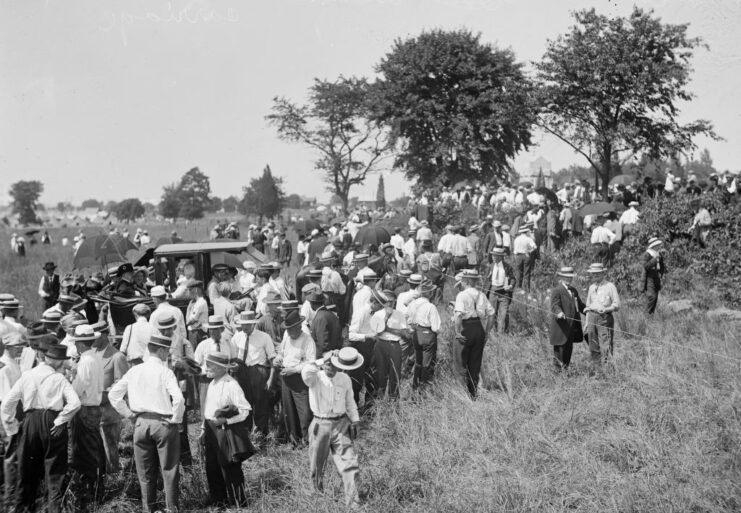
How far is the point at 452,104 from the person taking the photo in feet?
103

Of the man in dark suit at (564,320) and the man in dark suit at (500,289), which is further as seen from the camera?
the man in dark suit at (500,289)

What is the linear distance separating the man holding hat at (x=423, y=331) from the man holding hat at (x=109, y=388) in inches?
160

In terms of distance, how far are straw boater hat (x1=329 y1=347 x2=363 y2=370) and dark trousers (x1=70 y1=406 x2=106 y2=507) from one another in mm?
2775

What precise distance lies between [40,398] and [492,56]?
96.2 feet

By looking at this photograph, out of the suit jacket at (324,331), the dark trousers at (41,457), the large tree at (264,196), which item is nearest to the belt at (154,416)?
the dark trousers at (41,457)

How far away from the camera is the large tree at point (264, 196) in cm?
5725

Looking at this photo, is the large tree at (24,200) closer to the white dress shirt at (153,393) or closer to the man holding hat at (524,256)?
the man holding hat at (524,256)

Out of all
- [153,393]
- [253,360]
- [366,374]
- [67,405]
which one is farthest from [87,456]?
[366,374]

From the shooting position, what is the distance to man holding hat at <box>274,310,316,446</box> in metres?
7.80

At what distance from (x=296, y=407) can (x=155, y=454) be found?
2.15 metres

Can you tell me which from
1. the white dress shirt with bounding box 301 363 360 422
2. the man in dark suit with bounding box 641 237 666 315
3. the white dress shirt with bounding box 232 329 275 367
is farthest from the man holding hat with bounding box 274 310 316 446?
the man in dark suit with bounding box 641 237 666 315

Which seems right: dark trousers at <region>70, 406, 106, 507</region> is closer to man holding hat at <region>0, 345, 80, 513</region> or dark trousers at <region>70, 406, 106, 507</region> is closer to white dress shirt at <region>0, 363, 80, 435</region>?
man holding hat at <region>0, 345, 80, 513</region>

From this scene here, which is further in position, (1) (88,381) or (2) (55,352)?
(1) (88,381)

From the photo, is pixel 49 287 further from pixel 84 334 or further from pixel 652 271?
pixel 652 271
